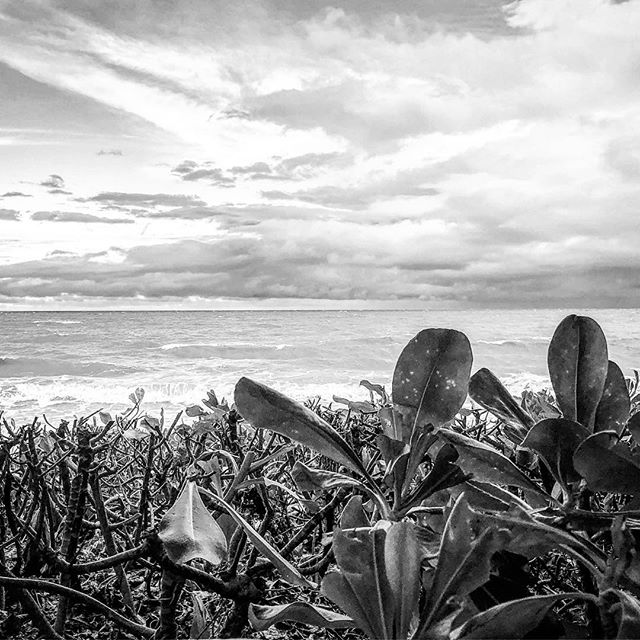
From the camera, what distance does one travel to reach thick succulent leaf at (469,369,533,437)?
68cm

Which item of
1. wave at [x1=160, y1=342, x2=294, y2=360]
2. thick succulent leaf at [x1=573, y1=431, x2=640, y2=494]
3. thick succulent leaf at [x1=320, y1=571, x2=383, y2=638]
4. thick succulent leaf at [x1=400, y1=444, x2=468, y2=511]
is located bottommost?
wave at [x1=160, y1=342, x2=294, y2=360]

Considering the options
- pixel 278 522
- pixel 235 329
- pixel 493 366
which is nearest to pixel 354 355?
pixel 493 366

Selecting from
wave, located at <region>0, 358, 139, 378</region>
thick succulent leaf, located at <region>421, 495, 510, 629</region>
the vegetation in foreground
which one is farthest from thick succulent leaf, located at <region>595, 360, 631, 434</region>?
wave, located at <region>0, 358, 139, 378</region>

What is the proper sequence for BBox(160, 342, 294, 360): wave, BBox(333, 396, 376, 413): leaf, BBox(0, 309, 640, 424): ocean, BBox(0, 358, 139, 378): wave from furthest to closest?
BBox(160, 342, 294, 360): wave, BBox(0, 358, 139, 378): wave, BBox(0, 309, 640, 424): ocean, BBox(333, 396, 376, 413): leaf

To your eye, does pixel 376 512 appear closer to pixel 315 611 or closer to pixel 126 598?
pixel 315 611

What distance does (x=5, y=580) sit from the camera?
0.58 m

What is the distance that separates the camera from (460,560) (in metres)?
0.43

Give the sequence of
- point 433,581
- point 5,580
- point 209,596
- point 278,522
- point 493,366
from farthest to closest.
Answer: point 493,366, point 278,522, point 209,596, point 5,580, point 433,581

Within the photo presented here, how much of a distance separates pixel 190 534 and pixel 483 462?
255 mm

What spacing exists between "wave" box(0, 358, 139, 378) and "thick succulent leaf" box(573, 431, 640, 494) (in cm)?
2246

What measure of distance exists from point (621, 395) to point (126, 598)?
626mm

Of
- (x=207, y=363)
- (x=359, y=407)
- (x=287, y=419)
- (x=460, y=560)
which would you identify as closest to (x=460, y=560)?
(x=460, y=560)

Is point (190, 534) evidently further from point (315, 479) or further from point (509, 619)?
point (509, 619)

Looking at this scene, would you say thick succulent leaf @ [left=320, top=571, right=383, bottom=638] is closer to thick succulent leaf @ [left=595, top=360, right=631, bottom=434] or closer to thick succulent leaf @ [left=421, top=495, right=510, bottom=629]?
thick succulent leaf @ [left=421, top=495, right=510, bottom=629]
